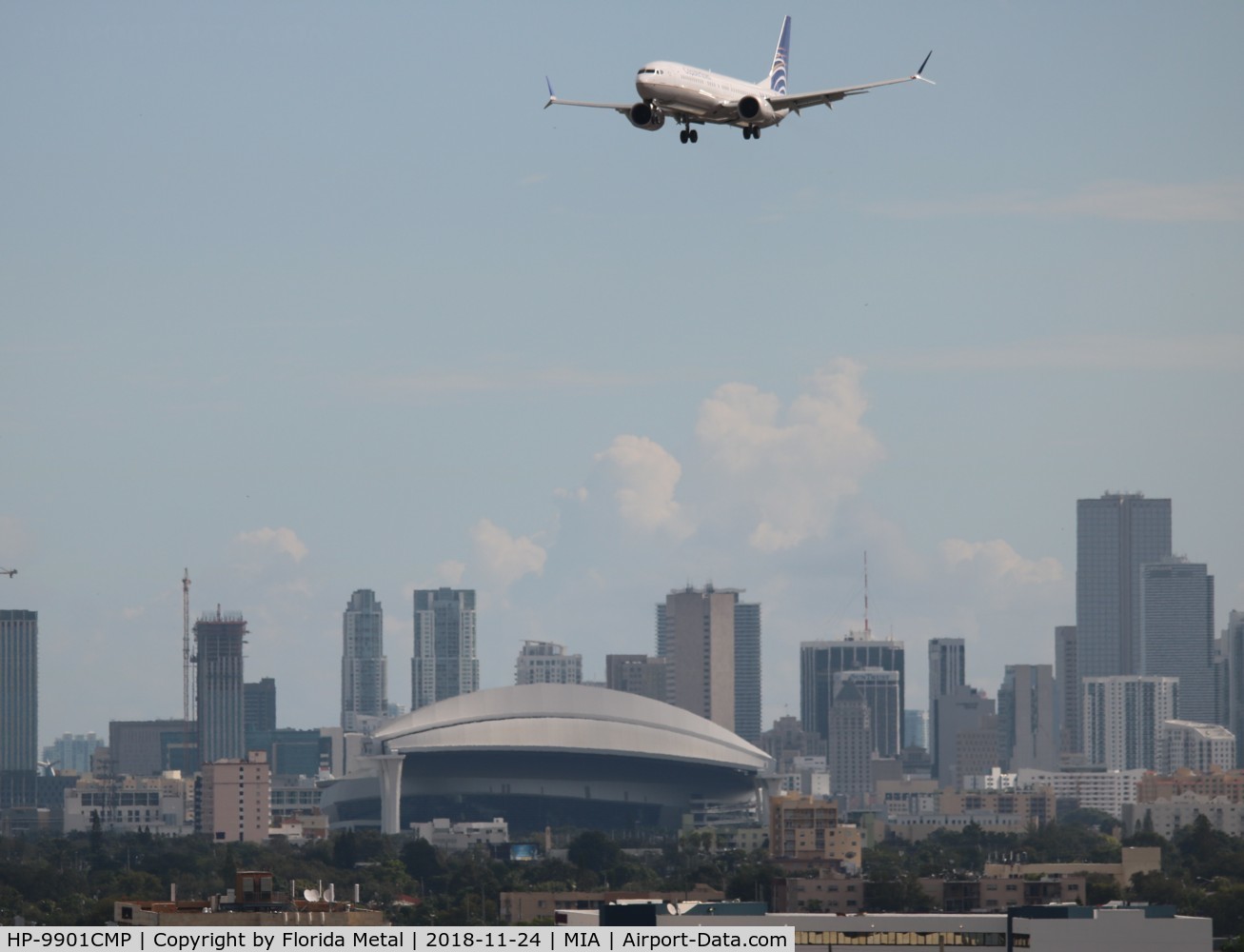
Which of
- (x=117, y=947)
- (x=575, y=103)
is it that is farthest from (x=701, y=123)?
(x=117, y=947)

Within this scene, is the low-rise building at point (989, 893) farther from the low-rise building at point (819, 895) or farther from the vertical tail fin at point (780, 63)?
the vertical tail fin at point (780, 63)

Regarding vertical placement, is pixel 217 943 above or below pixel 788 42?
below

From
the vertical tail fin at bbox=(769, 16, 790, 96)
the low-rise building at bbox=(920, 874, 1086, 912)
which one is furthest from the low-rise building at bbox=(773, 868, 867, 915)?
the vertical tail fin at bbox=(769, 16, 790, 96)

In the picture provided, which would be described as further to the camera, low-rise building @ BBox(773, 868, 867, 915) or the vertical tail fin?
low-rise building @ BBox(773, 868, 867, 915)

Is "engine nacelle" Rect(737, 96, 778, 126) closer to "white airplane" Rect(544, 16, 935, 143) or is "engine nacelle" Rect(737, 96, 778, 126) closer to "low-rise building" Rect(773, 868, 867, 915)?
"white airplane" Rect(544, 16, 935, 143)

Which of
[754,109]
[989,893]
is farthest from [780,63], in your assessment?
[989,893]

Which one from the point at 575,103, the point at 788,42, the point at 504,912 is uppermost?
the point at 788,42

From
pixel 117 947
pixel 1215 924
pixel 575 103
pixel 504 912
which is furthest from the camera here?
pixel 504 912

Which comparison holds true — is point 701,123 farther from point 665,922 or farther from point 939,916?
point 939,916
